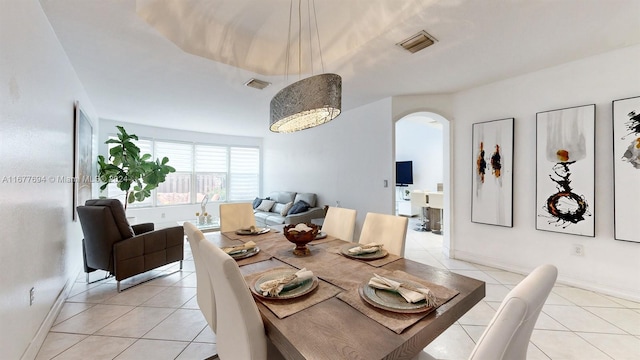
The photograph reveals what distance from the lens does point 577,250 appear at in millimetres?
2648

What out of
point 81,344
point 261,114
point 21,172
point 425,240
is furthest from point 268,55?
point 425,240

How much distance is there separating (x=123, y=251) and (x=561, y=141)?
190 inches

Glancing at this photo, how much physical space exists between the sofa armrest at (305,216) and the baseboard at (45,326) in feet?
9.34

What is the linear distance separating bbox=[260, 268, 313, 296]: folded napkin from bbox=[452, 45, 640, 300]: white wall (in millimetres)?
3117

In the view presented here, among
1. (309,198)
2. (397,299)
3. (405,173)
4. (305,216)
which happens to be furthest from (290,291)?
(405,173)

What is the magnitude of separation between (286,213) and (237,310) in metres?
4.05

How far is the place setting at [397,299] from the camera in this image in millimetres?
926

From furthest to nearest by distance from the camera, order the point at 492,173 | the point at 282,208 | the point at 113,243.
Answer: the point at 282,208
the point at 492,173
the point at 113,243

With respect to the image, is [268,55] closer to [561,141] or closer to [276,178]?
[561,141]

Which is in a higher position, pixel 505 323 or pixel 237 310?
pixel 505 323

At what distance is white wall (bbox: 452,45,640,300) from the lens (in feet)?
7.93

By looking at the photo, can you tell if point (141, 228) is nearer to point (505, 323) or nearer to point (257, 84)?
point (257, 84)

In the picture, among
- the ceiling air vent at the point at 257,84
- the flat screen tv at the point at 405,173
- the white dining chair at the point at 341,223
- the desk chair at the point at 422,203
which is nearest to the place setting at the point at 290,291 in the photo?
the white dining chair at the point at 341,223

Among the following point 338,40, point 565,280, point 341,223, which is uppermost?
point 338,40
